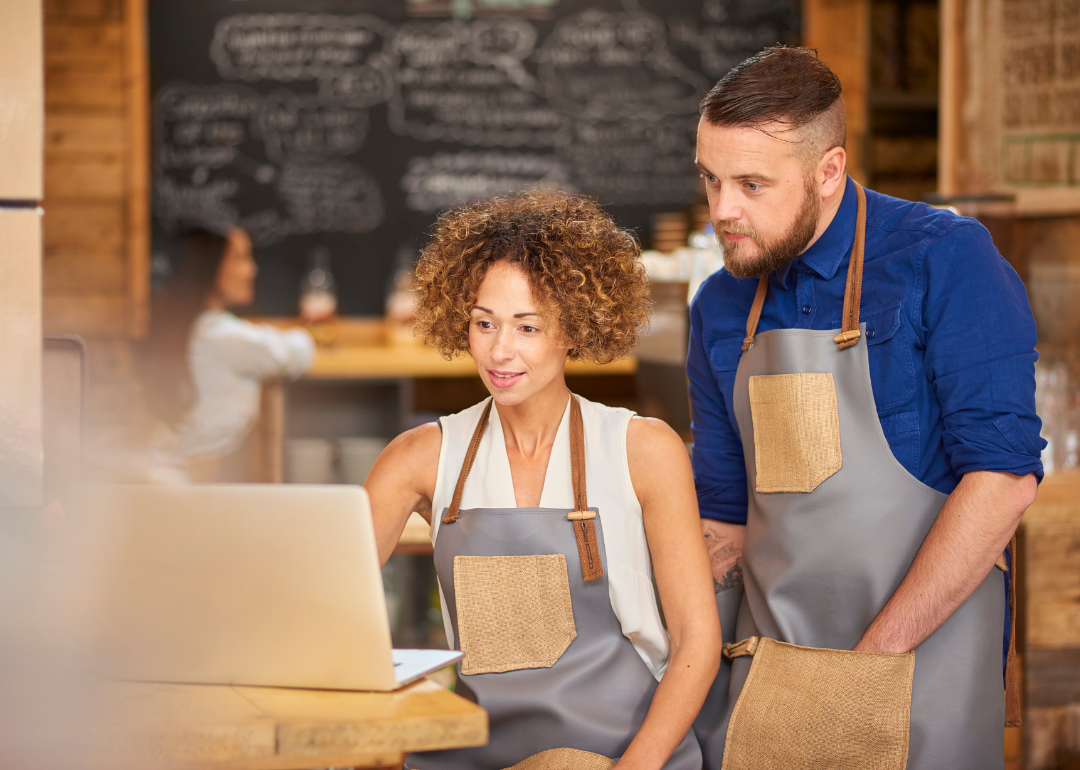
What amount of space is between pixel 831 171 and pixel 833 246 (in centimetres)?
10

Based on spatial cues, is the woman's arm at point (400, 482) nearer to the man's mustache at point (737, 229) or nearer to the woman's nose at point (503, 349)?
the woman's nose at point (503, 349)

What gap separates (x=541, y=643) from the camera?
1.29m

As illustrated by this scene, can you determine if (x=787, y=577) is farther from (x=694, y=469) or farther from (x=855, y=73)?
(x=855, y=73)

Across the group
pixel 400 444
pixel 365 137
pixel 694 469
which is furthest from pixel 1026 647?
pixel 365 137

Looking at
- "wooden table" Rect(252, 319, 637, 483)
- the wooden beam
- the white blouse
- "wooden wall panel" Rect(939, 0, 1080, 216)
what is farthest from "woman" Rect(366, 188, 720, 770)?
the wooden beam

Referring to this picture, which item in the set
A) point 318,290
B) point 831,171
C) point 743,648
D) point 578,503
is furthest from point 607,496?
point 318,290

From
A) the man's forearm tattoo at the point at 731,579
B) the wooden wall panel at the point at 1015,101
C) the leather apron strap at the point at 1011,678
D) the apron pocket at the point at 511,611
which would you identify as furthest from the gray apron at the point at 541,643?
the wooden wall panel at the point at 1015,101

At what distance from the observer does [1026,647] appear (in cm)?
221

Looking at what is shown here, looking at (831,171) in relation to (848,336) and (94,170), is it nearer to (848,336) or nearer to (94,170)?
(848,336)

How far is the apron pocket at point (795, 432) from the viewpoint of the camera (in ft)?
4.38

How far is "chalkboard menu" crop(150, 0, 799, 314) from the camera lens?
4230 mm

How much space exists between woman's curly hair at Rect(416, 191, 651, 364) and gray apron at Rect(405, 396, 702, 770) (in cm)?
Result: 22

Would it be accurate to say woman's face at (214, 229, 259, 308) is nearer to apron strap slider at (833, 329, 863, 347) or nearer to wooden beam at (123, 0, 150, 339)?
wooden beam at (123, 0, 150, 339)

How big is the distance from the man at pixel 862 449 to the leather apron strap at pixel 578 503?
24 centimetres
